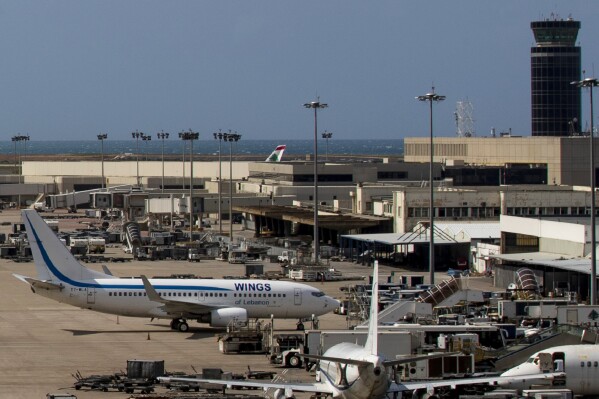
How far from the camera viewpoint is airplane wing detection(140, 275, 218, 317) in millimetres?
65125

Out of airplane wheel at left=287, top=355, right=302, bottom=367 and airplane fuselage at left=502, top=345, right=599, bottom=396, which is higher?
airplane fuselage at left=502, top=345, right=599, bottom=396

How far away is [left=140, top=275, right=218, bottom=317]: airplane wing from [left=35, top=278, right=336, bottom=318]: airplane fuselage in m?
0.35

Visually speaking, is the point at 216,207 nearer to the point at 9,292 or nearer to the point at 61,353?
the point at 9,292

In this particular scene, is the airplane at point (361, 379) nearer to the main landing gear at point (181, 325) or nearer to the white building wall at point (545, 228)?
the main landing gear at point (181, 325)

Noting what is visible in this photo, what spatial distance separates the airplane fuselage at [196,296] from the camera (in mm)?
66000

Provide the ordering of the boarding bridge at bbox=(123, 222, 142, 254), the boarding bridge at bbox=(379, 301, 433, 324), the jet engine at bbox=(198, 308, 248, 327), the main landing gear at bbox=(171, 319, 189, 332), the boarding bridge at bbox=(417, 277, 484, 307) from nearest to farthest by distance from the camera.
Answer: the boarding bridge at bbox=(379, 301, 433, 324) → the jet engine at bbox=(198, 308, 248, 327) → the main landing gear at bbox=(171, 319, 189, 332) → the boarding bridge at bbox=(417, 277, 484, 307) → the boarding bridge at bbox=(123, 222, 142, 254)

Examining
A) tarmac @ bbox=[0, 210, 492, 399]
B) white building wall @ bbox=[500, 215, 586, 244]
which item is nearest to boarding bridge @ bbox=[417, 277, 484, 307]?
tarmac @ bbox=[0, 210, 492, 399]

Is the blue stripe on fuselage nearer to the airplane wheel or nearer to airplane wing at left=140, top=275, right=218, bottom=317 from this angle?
airplane wing at left=140, top=275, right=218, bottom=317

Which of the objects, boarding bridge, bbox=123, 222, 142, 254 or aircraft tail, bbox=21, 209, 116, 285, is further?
boarding bridge, bbox=123, 222, 142, 254

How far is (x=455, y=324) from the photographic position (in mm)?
61500

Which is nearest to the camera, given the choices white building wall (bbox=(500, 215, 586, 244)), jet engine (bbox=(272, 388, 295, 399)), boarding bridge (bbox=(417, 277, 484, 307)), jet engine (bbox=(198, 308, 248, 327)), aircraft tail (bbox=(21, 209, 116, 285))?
jet engine (bbox=(272, 388, 295, 399))

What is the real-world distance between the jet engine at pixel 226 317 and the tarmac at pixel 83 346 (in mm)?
766

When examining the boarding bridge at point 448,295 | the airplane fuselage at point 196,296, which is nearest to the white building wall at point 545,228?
the boarding bridge at point 448,295

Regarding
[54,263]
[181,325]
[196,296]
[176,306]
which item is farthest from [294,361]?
[54,263]
